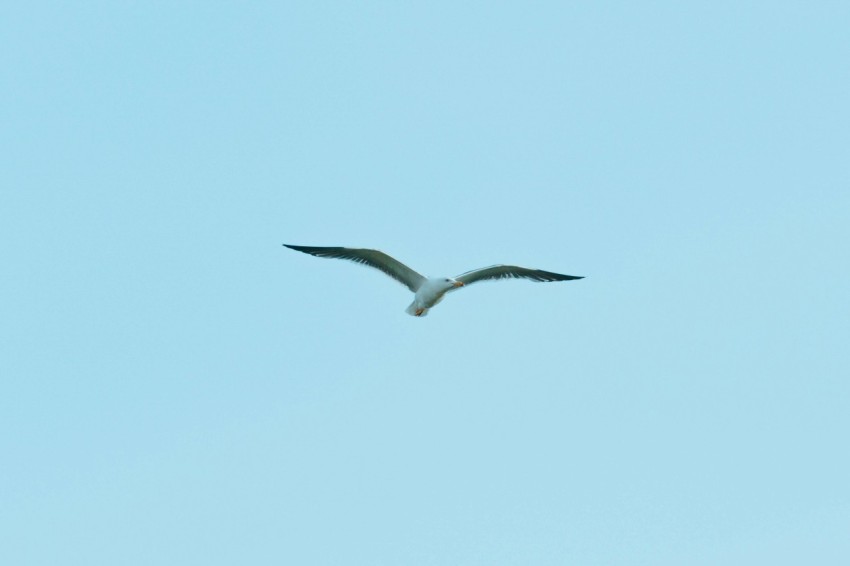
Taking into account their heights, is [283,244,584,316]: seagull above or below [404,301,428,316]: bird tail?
above

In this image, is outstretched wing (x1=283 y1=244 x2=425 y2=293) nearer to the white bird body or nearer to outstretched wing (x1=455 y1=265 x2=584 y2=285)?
the white bird body

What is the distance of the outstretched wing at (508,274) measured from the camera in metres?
24.8

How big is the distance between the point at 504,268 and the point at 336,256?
363cm

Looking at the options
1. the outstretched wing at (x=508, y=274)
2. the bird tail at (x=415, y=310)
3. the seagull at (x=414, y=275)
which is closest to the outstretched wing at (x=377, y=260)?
the seagull at (x=414, y=275)

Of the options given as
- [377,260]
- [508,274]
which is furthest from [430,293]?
[508,274]

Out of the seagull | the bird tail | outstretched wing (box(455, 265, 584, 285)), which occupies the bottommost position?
the bird tail

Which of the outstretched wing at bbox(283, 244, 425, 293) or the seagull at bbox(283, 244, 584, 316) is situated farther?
the outstretched wing at bbox(283, 244, 425, 293)

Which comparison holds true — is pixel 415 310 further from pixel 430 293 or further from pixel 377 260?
pixel 377 260

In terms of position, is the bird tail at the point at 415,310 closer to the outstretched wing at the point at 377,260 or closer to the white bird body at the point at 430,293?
the white bird body at the point at 430,293

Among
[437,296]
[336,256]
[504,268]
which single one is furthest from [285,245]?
[504,268]

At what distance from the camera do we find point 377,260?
24.2m

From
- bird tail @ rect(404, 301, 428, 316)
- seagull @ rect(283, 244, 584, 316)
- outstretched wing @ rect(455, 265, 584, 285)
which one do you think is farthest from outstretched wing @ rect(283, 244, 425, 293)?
outstretched wing @ rect(455, 265, 584, 285)

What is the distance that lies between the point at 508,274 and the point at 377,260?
118 inches

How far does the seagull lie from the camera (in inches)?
930
